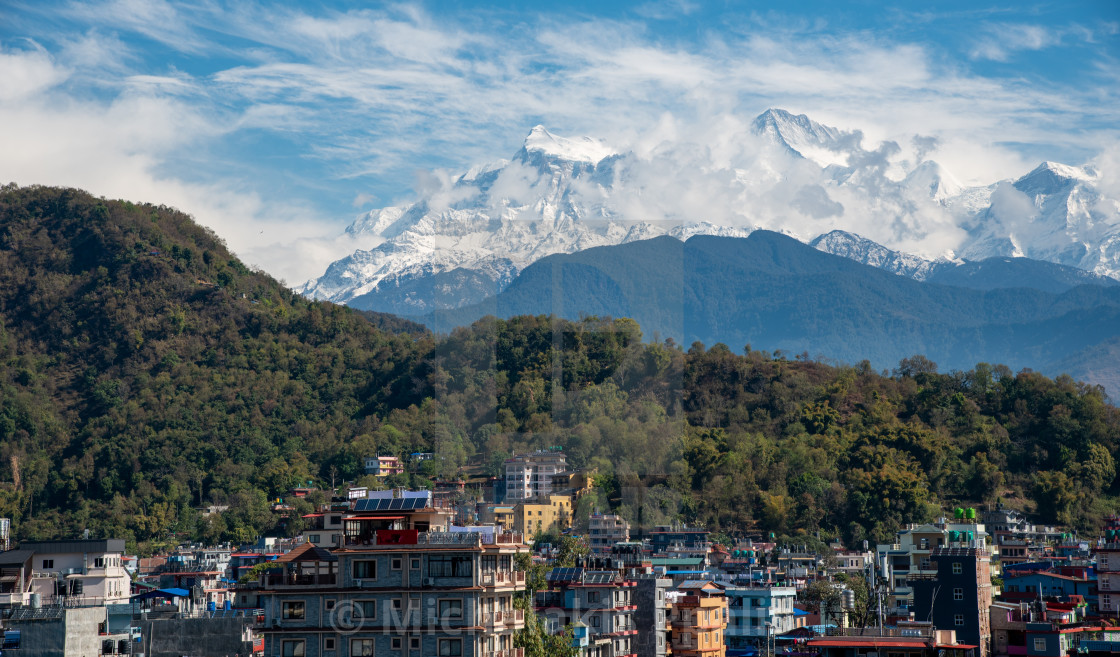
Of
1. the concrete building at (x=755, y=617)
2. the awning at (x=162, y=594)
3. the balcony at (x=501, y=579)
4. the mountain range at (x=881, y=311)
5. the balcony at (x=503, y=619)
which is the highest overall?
the mountain range at (x=881, y=311)

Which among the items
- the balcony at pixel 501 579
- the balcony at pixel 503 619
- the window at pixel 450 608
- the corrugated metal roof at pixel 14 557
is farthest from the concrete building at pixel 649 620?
the corrugated metal roof at pixel 14 557

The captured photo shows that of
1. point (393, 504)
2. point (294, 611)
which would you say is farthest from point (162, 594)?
point (393, 504)

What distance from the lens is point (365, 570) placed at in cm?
1823

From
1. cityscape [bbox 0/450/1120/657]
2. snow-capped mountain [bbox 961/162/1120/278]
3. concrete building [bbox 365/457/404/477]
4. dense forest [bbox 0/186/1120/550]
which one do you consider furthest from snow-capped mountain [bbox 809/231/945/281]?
cityscape [bbox 0/450/1120/657]

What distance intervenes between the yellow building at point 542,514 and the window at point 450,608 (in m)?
36.1

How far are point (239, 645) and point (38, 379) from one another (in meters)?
55.7

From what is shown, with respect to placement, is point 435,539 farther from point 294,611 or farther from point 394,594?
point 294,611

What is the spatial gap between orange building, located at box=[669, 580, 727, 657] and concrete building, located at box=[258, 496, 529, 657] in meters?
9.02

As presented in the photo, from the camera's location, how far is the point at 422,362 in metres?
71.6

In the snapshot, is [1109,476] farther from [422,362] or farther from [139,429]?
[139,429]

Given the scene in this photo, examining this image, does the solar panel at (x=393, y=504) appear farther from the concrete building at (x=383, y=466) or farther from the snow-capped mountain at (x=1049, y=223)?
the snow-capped mountain at (x=1049, y=223)

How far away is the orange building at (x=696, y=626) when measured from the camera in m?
27.0

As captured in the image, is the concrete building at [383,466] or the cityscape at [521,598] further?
the concrete building at [383,466]

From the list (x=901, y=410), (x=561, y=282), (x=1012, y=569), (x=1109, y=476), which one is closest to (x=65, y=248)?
(x=561, y=282)
